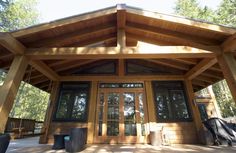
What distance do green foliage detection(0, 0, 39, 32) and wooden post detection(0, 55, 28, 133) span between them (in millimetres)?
14310

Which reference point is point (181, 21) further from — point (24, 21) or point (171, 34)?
point (24, 21)

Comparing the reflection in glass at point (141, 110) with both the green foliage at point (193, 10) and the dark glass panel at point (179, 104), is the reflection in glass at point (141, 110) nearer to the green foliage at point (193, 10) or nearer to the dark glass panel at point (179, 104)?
the dark glass panel at point (179, 104)

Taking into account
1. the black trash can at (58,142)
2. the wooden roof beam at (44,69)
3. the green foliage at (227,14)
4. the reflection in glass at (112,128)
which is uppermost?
the green foliage at (227,14)

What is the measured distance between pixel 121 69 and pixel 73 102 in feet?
Answer: 7.32

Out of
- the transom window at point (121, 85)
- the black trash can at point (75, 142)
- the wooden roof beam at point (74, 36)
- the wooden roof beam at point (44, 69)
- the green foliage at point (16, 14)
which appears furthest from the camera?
the green foliage at point (16, 14)

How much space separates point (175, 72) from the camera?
20.4 ft

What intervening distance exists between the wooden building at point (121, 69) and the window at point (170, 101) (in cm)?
4

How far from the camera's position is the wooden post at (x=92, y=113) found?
5387mm

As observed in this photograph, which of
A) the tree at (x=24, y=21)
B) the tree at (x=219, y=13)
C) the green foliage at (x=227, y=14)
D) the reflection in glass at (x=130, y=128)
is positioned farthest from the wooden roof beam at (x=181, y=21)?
the green foliage at (x=227, y=14)

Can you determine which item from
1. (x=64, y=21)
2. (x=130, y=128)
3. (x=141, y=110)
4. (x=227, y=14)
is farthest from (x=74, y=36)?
(x=227, y=14)

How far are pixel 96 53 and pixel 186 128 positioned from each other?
14.0 ft

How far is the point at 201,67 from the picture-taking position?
4809mm

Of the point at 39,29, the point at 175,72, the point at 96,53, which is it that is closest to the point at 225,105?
the point at 175,72

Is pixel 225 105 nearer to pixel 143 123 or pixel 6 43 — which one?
pixel 143 123
